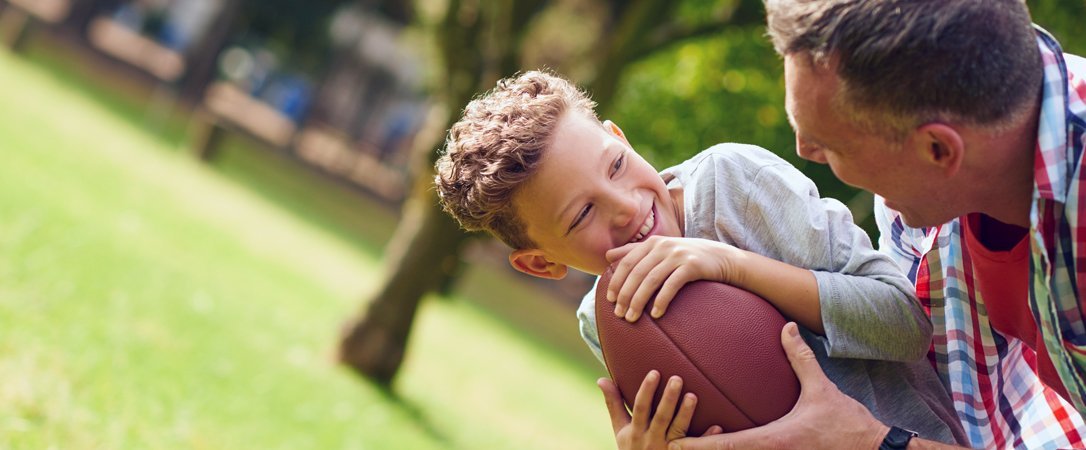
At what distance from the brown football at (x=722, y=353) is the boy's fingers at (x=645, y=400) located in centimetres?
3

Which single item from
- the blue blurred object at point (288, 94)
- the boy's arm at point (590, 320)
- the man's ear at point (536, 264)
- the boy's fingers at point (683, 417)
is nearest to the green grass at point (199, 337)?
the man's ear at point (536, 264)

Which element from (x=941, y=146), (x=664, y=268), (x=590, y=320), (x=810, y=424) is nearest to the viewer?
(x=941, y=146)

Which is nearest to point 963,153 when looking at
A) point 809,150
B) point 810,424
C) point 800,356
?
point 809,150

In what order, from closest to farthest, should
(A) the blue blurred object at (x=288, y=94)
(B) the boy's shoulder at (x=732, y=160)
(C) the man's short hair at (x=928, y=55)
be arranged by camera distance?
(C) the man's short hair at (x=928, y=55)
(B) the boy's shoulder at (x=732, y=160)
(A) the blue blurred object at (x=288, y=94)

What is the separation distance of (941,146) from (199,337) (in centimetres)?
733

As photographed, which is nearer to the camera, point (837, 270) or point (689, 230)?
point (837, 270)

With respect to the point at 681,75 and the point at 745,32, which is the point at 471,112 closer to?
the point at 745,32

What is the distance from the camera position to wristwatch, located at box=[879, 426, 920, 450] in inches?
119

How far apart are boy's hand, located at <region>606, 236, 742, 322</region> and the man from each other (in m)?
0.27

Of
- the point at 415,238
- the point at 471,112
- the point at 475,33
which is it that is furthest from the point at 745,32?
the point at 471,112

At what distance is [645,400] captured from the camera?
3207 millimetres

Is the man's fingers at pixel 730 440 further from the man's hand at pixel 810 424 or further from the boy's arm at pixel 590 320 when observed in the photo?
the boy's arm at pixel 590 320

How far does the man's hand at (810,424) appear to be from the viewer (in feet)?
9.90

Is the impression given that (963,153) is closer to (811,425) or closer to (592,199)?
(811,425)
